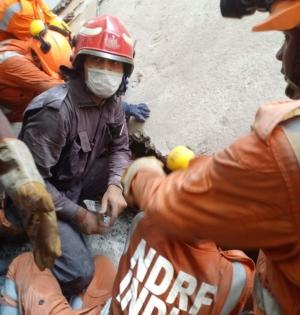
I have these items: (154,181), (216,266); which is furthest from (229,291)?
(154,181)

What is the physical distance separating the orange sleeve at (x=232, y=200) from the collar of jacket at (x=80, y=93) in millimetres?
1765

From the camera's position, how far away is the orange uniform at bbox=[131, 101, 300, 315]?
3.84ft

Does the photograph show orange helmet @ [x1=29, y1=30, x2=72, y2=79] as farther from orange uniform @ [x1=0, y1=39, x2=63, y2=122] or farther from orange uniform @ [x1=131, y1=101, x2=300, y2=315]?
orange uniform @ [x1=131, y1=101, x2=300, y2=315]

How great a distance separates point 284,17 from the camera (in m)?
1.24

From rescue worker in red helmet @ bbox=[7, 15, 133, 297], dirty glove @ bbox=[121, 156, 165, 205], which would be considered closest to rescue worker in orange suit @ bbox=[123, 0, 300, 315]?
dirty glove @ bbox=[121, 156, 165, 205]

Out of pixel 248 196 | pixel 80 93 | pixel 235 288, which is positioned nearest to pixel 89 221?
pixel 80 93

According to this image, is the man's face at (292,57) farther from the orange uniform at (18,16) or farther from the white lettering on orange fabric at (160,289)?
the orange uniform at (18,16)

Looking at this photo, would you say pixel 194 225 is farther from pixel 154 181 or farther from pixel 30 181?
pixel 30 181

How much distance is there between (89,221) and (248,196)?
77.9 inches

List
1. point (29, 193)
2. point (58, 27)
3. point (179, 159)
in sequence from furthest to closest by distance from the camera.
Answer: point (58, 27) < point (29, 193) < point (179, 159)

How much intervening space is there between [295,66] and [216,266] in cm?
79

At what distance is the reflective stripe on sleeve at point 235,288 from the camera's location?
181 cm

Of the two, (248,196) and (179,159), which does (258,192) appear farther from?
(179,159)

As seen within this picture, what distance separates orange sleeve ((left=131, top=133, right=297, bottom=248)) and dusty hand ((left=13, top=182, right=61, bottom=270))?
68cm
